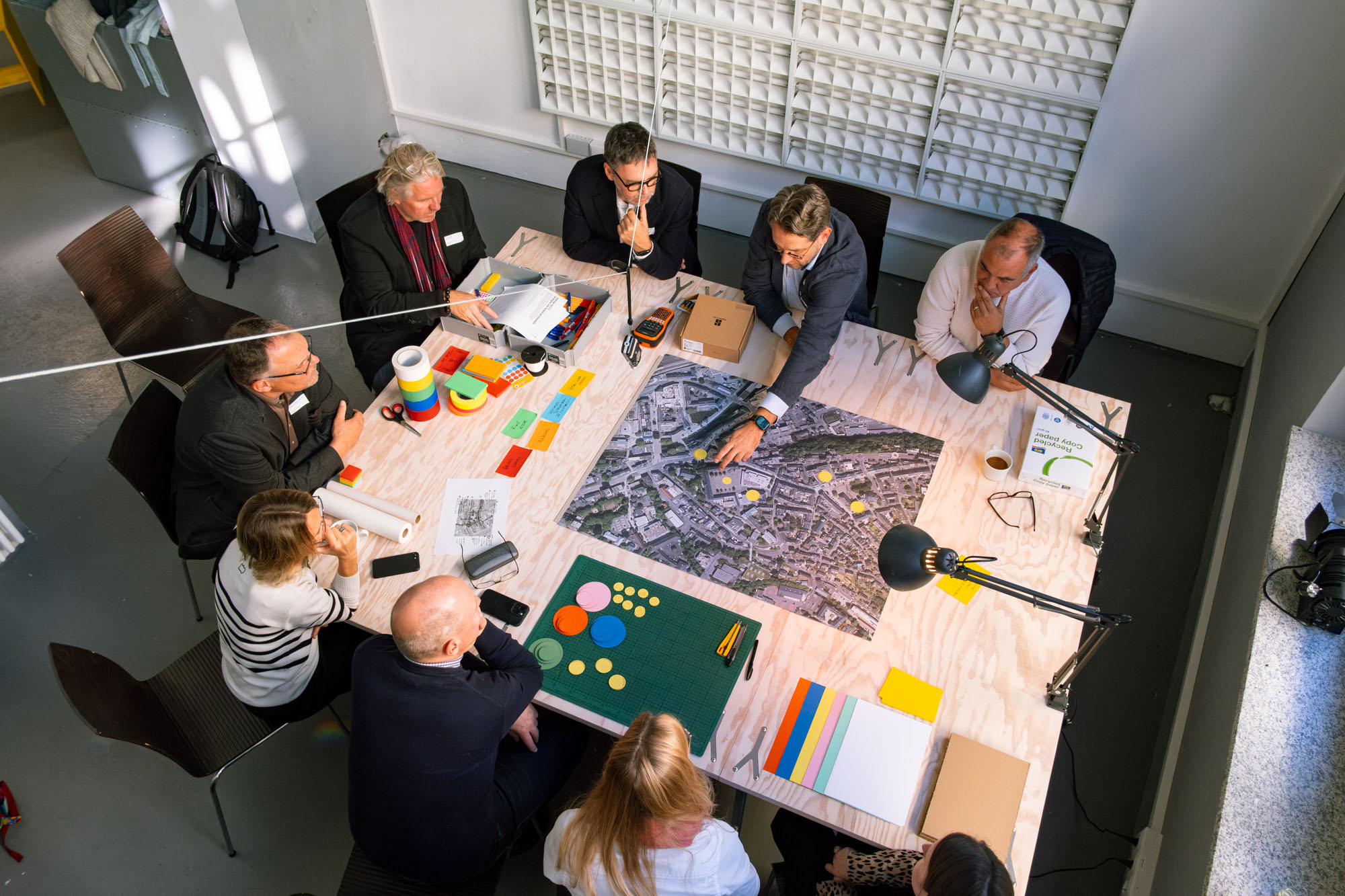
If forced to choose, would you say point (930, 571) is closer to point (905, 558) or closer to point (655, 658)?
point (905, 558)

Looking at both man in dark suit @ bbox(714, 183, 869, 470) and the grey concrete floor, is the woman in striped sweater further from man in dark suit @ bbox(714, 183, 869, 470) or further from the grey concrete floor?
man in dark suit @ bbox(714, 183, 869, 470)

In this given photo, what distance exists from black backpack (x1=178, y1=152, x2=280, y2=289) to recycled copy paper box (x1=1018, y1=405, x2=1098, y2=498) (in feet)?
12.7

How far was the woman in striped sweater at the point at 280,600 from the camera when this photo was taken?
2074mm

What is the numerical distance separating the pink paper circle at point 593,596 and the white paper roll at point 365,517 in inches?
21.2

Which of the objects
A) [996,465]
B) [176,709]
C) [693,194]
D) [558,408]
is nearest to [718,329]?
[558,408]

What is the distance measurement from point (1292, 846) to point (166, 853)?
10.0 ft

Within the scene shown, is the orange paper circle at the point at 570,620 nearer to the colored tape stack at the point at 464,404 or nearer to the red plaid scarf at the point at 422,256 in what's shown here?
the colored tape stack at the point at 464,404

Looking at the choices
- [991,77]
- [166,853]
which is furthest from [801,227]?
[166,853]

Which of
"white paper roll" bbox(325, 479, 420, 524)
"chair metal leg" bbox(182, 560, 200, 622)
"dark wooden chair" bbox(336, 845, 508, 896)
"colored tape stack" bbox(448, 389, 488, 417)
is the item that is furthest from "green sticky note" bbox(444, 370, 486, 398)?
"dark wooden chair" bbox(336, 845, 508, 896)

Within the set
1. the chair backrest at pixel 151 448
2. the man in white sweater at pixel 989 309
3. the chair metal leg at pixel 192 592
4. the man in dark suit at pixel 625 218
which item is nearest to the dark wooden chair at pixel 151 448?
the chair backrest at pixel 151 448

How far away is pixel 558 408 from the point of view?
271 cm

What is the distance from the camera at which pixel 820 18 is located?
3629mm

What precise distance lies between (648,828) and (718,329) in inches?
66.5

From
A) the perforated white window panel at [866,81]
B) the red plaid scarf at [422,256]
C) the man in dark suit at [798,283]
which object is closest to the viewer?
the man in dark suit at [798,283]
